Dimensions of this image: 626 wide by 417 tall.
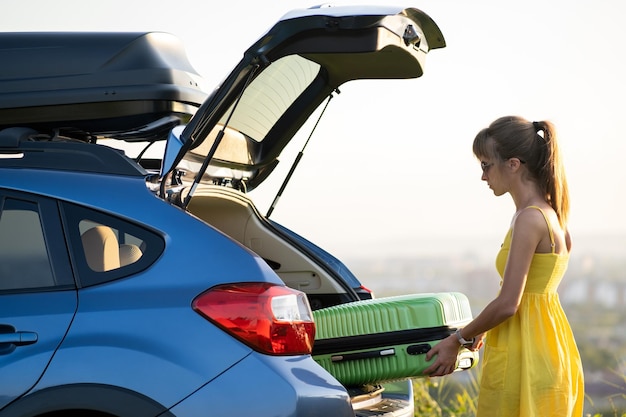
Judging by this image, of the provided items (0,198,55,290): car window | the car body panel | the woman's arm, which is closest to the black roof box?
(0,198,55,290): car window

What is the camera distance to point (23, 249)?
10.4 ft

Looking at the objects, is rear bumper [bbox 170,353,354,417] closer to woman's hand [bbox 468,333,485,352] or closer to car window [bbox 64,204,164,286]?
car window [bbox 64,204,164,286]

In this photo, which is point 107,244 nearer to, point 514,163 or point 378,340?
point 378,340

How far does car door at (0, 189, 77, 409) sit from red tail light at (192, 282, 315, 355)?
1.46 feet

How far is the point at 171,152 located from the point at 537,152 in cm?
134

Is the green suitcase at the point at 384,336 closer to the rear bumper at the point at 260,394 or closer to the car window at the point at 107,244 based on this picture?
the rear bumper at the point at 260,394

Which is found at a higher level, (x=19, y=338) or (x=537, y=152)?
(x=537, y=152)

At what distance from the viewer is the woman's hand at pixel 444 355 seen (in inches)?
140

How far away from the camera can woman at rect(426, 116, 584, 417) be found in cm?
342

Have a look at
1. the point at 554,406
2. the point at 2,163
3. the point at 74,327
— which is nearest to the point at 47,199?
the point at 2,163

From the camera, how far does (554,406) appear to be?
3.41 m

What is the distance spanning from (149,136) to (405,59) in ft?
4.49

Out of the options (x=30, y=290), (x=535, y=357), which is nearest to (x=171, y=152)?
(x=30, y=290)

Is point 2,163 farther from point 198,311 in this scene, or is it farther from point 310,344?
point 310,344
